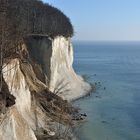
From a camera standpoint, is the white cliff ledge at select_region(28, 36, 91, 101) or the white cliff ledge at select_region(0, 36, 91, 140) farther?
the white cliff ledge at select_region(28, 36, 91, 101)

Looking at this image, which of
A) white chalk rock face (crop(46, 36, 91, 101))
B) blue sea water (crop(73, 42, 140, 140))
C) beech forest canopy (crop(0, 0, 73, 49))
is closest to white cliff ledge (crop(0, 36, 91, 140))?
white chalk rock face (crop(46, 36, 91, 101))

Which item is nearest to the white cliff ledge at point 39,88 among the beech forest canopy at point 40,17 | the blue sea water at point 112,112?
the blue sea water at point 112,112

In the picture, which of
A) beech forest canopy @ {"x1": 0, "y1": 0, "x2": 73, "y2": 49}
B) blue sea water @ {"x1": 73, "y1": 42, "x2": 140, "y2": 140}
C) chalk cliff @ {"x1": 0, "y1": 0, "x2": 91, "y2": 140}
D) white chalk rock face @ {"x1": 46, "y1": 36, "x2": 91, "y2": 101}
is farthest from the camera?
beech forest canopy @ {"x1": 0, "y1": 0, "x2": 73, "y2": 49}

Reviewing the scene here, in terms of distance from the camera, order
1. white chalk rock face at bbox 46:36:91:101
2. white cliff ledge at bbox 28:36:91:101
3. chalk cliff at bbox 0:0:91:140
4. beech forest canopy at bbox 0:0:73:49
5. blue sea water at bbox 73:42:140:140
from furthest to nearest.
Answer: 1. beech forest canopy at bbox 0:0:73:49
2. white chalk rock face at bbox 46:36:91:101
3. white cliff ledge at bbox 28:36:91:101
4. blue sea water at bbox 73:42:140:140
5. chalk cliff at bbox 0:0:91:140

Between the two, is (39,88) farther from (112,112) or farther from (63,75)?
(63,75)

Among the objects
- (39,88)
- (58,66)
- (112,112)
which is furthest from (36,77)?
(58,66)

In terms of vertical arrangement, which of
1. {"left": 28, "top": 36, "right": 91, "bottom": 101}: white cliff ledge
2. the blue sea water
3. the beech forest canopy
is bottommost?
the blue sea water

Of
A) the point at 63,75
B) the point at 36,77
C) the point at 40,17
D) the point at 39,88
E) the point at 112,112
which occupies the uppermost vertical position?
the point at 40,17

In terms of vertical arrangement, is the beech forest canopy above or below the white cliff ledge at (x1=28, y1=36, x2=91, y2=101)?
above

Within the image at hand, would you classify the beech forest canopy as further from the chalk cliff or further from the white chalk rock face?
the white chalk rock face
